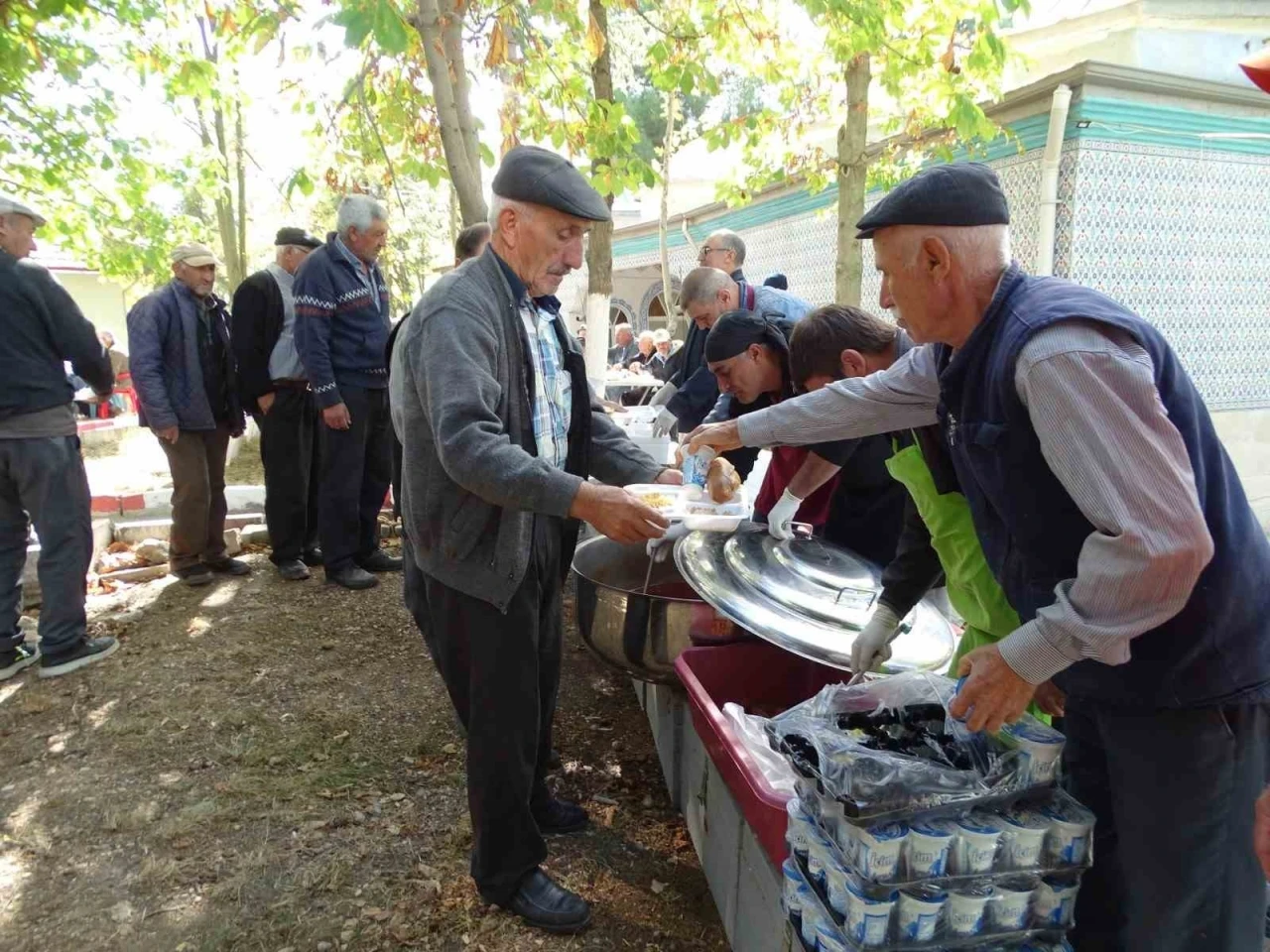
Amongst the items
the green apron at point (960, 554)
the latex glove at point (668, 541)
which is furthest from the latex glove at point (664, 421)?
the green apron at point (960, 554)

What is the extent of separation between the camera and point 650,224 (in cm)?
1756

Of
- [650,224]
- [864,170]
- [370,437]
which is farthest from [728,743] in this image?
[650,224]

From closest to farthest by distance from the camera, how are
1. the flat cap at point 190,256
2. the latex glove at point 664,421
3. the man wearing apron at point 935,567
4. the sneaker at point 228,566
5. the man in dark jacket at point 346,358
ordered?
the man wearing apron at point 935,567, the man in dark jacket at point 346,358, the flat cap at point 190,256, the latex glove at point 664,421, the sneaker at point 228,566

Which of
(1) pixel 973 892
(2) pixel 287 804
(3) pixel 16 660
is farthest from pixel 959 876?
(3) pixel 16 660

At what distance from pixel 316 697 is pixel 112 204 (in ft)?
30.1

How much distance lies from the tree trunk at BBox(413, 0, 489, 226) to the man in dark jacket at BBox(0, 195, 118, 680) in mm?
2052

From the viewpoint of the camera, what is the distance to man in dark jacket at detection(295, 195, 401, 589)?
4840 millimetres

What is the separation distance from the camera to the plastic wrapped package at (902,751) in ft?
4.57

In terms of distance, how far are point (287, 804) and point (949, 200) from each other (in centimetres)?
303

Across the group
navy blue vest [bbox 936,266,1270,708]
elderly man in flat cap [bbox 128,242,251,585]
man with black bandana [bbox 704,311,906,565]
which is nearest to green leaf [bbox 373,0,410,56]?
man with black bandana [bbox 704,311,906,565]

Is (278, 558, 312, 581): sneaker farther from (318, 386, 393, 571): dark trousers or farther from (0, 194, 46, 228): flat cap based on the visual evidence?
(0, 194, 46, 228): flat cap

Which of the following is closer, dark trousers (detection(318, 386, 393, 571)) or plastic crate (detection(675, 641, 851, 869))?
plastic crate (detection(675, 641, 851, 869))

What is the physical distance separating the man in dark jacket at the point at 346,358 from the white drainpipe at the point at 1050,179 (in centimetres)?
524

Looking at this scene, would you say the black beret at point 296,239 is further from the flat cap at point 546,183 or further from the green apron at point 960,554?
the green apron at point 960,554
